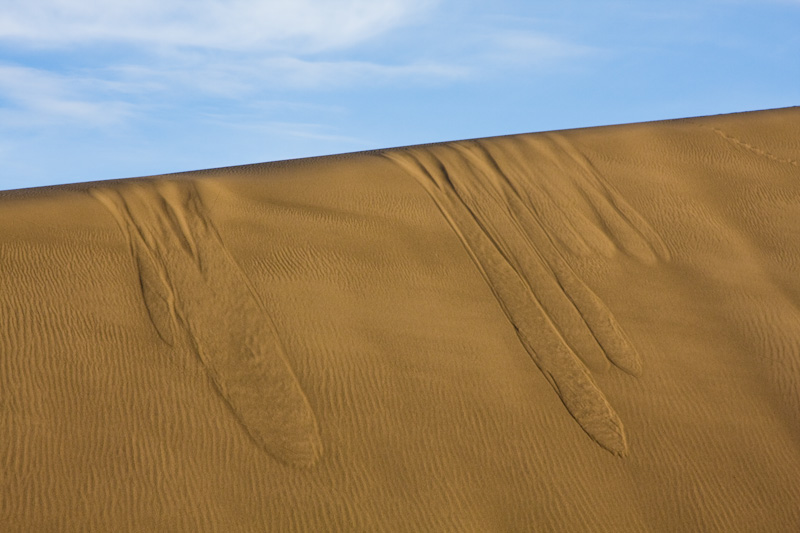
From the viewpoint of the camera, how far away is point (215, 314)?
650 centimetres

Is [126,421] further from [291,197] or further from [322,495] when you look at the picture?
[291,197]

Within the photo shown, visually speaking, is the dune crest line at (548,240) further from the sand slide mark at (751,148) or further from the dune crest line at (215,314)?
the dune crest line at (215,314)

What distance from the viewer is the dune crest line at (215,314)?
18.7 feet

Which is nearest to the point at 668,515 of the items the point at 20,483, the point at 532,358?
the point at 532,358

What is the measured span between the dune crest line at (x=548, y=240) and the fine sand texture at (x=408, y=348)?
3 centimetres

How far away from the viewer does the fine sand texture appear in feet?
17.2

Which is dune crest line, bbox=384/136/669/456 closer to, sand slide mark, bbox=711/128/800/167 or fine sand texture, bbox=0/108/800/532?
fine sand texture, bbox=0/108/800/532

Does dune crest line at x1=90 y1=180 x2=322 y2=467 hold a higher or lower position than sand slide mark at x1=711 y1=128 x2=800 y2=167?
lower

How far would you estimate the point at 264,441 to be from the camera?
5.56 m

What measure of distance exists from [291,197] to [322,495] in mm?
3755

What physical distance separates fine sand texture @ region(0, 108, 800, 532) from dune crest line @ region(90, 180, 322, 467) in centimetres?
2

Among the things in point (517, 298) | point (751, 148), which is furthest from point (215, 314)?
point (751, 148)

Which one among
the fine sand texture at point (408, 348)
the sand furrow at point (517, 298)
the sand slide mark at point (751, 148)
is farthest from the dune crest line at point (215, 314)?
the sand slide mark at point (751, 148)

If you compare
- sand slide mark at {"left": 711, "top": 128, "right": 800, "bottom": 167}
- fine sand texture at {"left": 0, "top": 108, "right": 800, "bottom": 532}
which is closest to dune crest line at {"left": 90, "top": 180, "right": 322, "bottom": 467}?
fine sand texture at {"left": 0, "top": 108, "right": 800, "bottom": 532}
